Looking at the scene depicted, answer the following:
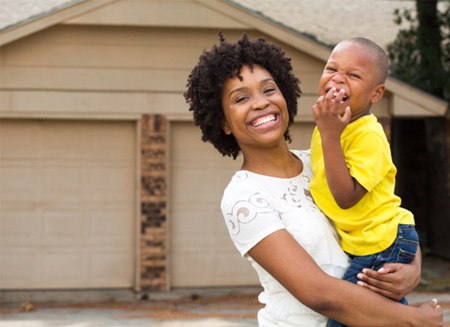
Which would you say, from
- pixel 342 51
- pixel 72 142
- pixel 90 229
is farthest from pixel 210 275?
pixel 342 51

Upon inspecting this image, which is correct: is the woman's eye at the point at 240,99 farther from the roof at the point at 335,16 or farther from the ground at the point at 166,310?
the roof at the point at 335,16

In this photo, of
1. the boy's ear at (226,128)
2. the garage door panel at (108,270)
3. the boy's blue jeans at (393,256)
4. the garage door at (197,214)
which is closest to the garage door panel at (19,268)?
the garage door panel at (108,270)

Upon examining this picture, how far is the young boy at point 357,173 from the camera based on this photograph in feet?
9.72

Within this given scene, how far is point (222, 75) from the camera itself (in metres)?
3.21

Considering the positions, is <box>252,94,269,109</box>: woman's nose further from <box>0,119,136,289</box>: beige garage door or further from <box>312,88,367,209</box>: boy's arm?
<box>0,119,136,289</box>: beige garage door

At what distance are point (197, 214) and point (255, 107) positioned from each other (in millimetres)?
9241

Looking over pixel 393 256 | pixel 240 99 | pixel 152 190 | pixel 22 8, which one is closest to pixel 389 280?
pixel 393 256

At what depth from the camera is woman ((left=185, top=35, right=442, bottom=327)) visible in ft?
9.44

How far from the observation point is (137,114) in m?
12.1

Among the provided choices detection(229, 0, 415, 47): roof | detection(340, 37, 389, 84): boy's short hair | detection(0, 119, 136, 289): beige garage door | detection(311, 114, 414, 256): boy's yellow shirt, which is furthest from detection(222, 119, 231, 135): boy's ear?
detection(229, 0, 415, 47): roof

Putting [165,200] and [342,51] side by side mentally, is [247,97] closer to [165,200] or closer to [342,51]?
[342,51]

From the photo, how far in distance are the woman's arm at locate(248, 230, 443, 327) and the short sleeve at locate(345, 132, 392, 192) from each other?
0.32 m

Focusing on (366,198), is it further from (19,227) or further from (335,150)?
(19,227)

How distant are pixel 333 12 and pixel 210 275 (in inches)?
258
